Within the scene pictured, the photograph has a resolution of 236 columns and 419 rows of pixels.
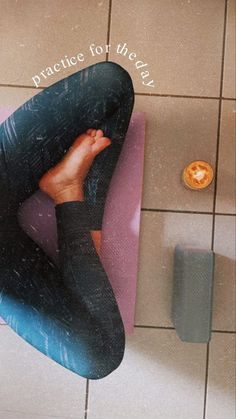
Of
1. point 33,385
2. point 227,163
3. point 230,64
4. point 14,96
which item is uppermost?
point 230,64

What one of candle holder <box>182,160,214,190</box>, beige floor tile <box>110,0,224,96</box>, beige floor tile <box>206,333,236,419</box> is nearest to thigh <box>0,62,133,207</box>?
beige floor tile <box>110,0,224,96</box>

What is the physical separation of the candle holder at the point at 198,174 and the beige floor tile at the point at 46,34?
12.2 inches

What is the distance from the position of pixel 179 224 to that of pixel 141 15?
466mm

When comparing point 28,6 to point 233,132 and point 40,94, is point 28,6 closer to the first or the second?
point 40,94

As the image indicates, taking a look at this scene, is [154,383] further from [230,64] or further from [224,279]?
[230,64]

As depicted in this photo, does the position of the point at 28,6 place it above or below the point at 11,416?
above

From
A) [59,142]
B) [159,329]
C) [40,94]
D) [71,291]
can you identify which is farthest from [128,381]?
[40,94]

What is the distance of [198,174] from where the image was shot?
1.03 meters

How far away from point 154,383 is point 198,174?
0.48 meters

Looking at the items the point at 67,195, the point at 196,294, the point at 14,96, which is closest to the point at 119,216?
the point at 67,195

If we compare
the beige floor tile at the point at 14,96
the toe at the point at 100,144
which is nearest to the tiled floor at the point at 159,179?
the beige floor tile at the point at 14,96

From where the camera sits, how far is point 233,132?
107 centimetres

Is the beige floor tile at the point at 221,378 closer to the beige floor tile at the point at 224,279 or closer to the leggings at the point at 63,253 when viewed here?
the beige floor tile at the point at 224,279

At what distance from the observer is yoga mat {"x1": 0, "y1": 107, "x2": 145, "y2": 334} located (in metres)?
1.03
